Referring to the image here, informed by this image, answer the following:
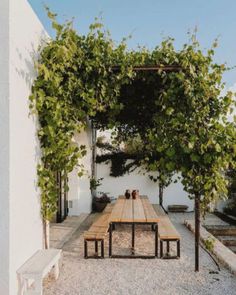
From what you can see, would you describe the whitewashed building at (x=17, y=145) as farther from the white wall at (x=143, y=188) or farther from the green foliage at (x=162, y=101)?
the white wall at (x=143, y=188)

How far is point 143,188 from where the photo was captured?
13320 mm

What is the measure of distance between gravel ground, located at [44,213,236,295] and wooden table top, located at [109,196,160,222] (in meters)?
0.58

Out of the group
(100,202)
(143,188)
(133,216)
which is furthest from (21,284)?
(143,188)

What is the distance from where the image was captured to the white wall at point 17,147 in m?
→ 3.77

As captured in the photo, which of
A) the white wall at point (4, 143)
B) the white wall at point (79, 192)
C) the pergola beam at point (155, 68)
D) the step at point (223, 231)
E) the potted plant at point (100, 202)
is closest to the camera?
the white wall at point (4, 143)

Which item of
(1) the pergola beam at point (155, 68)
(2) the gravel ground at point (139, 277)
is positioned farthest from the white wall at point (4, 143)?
(1) the pergola beam at point (155, 68)

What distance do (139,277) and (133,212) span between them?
6.22ft

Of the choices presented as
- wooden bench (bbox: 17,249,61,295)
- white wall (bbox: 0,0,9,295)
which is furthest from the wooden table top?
white wall (bbox: 0,0,9,295)

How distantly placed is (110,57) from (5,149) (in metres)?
2.05

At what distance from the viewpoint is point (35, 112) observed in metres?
4.60

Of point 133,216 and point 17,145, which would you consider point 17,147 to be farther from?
point 133,216

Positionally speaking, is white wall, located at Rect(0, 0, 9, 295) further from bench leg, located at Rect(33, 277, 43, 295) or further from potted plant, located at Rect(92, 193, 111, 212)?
potted plant, located at Rect(92, 193, 111, 212)

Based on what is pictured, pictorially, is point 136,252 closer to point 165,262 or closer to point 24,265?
point 165,262

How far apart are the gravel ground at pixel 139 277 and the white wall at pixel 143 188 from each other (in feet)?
22.1
